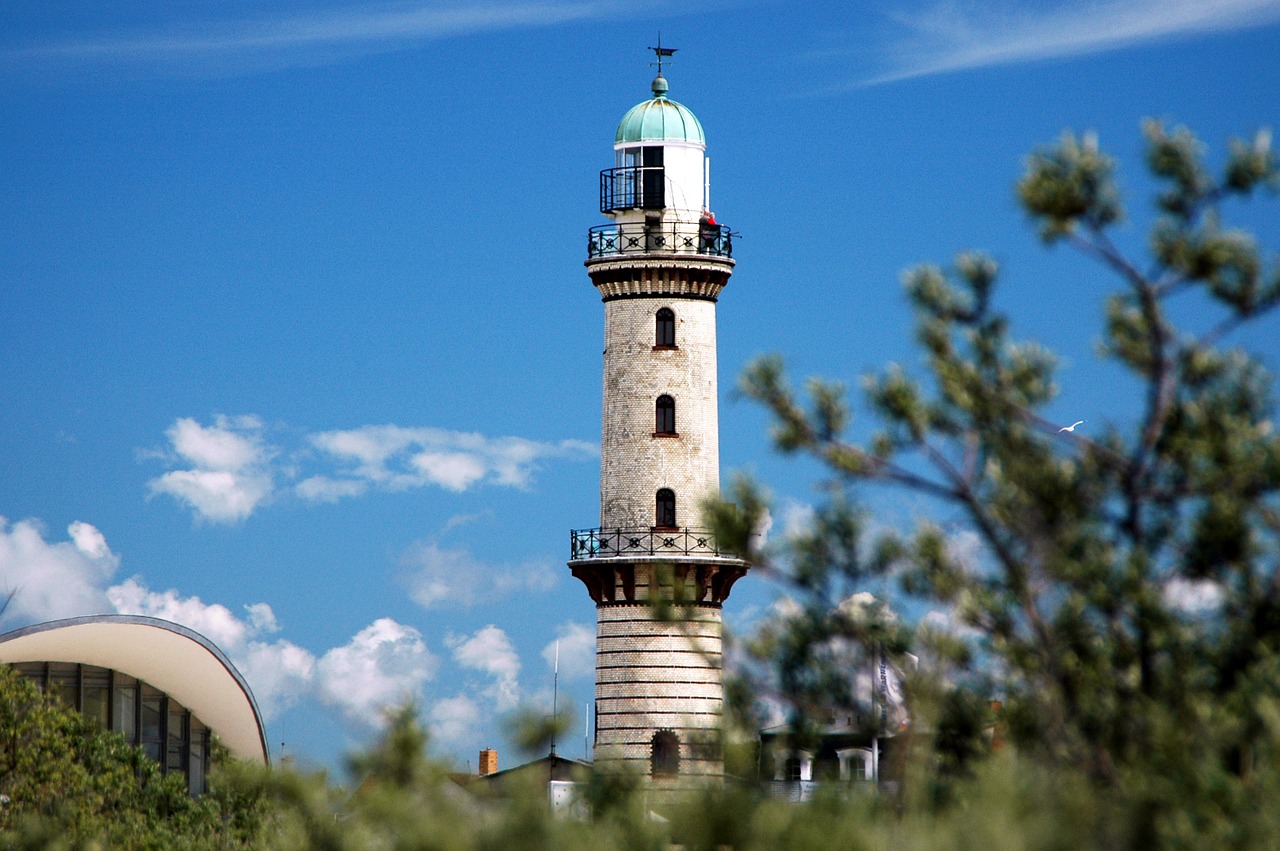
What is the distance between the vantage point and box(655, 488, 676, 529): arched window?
56812 millimetres

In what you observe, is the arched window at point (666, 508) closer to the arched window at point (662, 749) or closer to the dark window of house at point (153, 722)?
the arched window at point (662, 749)

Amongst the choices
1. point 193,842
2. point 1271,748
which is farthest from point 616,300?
point 1271,748

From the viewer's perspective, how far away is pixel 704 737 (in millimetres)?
20391

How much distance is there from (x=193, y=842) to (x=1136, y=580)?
27.5 m

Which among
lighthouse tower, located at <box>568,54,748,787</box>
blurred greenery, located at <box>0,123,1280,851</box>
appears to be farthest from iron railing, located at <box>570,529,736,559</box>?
blurred greenery, located at <box>0,123,1280,851</box>

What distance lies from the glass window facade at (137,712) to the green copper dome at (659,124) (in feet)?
72.2

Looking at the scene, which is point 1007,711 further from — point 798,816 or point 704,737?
point 798,816

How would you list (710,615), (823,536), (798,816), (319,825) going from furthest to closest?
(710,615), (823,536), (319,825), (798,816)

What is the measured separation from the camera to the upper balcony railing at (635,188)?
58.7 metres

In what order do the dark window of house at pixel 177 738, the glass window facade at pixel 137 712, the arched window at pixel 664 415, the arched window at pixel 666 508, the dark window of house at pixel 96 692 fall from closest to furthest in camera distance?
the glass window facade at pixel 137 712
the dark window of house at pixel 96 692
the arched window at pixel 666 508
the arched window at pixel 664 415
the dark window of house at pixel 177 738

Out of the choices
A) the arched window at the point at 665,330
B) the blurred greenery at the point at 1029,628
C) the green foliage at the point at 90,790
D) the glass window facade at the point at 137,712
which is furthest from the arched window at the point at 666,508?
the blurred greenery at the point at 1029,628

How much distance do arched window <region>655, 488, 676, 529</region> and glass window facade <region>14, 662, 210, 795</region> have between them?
50.4 feet

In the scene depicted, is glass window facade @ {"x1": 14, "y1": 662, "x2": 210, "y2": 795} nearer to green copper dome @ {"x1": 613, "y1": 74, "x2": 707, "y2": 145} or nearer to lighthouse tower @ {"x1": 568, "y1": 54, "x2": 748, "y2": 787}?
lighthouse tower @ {"x1": 568, "y1": 54, "x2": 748, "y2": 787}

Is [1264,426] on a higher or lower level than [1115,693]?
higher
